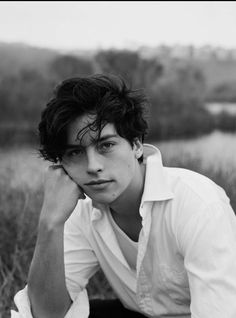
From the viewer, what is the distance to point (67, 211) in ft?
6.44

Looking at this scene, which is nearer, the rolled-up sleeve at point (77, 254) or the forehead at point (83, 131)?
the forehead at point (83, 131)

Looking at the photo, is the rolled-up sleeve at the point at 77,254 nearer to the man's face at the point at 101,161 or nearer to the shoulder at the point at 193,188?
the man's face at the point at 101,161

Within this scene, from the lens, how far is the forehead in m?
1.83

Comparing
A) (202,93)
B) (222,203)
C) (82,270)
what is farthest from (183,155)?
(202,93)

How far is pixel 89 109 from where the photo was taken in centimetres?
187

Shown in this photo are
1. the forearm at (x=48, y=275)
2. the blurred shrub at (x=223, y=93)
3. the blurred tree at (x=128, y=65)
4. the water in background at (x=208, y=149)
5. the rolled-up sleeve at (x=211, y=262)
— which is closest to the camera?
the rolled-up sleeve at (x=211, y=262)

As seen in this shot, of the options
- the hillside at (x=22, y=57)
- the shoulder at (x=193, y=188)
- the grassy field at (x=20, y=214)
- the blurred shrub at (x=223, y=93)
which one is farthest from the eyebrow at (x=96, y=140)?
the hillside at (x=22, y=57)

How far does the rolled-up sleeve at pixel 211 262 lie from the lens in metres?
1.60

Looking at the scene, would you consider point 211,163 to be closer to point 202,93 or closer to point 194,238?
point 194,238

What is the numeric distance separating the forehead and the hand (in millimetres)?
191

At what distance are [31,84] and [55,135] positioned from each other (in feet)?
34.1

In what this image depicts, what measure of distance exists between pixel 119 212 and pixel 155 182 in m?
0.24

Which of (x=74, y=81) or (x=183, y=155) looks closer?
(x=74, y=81)

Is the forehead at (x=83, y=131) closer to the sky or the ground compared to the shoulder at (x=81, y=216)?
closer to the sky
